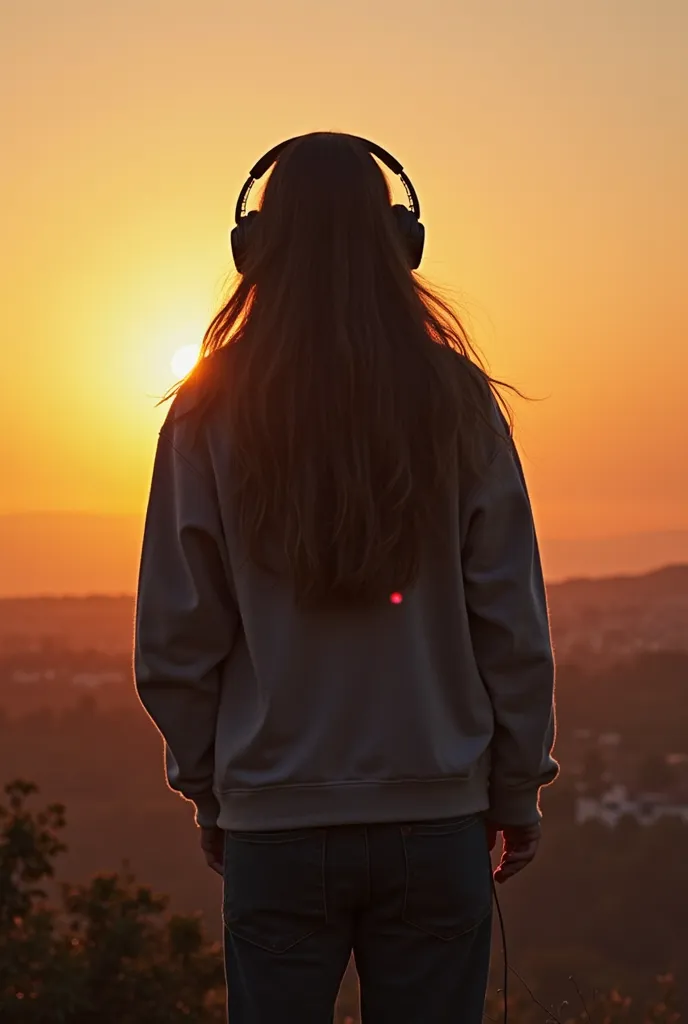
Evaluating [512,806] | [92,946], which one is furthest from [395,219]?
[92,946]

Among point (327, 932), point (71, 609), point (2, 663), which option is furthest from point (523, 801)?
point (2, 663)

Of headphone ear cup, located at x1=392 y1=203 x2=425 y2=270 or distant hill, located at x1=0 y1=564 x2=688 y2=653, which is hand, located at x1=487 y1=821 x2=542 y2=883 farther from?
distant hill, located at x1=0 y1=564 x2=688 y2=653

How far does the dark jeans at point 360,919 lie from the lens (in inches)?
64.9

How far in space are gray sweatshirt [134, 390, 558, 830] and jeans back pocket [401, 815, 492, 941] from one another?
1.0 inches

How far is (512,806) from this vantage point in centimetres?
179

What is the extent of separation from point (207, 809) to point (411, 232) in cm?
85

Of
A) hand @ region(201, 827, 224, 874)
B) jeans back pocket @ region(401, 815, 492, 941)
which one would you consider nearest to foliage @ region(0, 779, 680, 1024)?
hand @ region(201, 827, 224, 874)

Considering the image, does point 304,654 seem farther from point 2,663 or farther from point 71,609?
point 2,663

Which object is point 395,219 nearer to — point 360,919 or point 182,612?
point 182,612

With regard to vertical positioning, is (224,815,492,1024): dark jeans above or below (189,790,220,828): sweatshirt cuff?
below

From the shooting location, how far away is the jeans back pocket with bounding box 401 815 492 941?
65.0 inches

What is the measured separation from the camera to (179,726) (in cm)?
175

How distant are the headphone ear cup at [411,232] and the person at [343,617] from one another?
52 mm

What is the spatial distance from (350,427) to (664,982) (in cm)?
599
